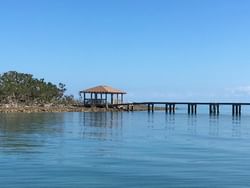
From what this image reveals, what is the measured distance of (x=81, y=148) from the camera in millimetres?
30266

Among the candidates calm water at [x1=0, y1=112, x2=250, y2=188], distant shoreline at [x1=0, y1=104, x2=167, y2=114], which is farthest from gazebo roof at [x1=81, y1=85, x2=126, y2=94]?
calm water at [x1=0, y1=112, x2=250, y2=188]

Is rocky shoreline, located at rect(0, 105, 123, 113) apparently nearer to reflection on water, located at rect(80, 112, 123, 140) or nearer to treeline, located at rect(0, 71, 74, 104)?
treeline, located at rect(0, 71, 74, 104)

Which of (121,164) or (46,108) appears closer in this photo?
(121,164)

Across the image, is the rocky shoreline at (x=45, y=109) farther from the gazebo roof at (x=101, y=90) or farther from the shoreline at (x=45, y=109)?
the gazebo roof at (x=101, y=90)

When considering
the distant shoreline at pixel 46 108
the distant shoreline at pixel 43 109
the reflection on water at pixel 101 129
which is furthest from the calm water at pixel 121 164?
the distant shoreline at pixel 46 108

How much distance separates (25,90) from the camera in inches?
4341

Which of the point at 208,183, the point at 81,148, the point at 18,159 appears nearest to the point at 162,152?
the point at 81,148

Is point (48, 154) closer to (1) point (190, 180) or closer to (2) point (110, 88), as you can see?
(1) point (190, 180)

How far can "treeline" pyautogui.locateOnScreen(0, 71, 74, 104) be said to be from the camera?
108 metres

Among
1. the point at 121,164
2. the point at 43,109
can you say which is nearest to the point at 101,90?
the point at 43,109

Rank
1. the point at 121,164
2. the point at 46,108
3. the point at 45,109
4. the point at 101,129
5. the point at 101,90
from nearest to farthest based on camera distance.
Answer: the point at 121,164 → the point at 101,129 → the point at 45,109 → the point at 46,108 → the point at 101,90

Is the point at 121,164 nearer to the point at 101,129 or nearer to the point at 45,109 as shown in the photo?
the point at 101,129

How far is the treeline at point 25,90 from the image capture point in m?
108

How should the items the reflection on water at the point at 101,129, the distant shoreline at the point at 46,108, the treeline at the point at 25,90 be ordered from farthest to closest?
the treeline at the point at 25,90
the distant shoreline at the point at 46,108
the reflection on water at the point at 101,129
